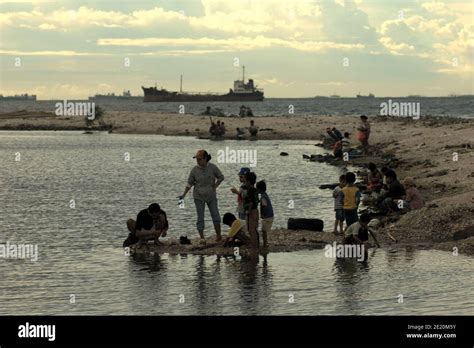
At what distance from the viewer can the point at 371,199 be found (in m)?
28.2

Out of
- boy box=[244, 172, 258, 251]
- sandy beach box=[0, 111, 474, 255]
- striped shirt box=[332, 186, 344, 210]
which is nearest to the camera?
boy box=[244, 172, 258, 251]

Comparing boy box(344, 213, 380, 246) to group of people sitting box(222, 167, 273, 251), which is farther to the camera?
boy box(344, 213, 380, 246)

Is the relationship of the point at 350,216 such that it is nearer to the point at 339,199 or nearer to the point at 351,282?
the point at 339,199

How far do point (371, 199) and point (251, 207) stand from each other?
9.43m

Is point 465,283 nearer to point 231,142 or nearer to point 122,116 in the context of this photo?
point 231,142

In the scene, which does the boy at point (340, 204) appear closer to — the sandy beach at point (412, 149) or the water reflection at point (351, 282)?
the sandy beach at point (412, 149)

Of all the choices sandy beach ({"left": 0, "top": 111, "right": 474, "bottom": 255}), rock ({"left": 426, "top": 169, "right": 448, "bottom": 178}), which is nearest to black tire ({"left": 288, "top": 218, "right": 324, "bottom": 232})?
sandy beach ({"left": 0, "top": 111, "right": 474, "bottom": 255})

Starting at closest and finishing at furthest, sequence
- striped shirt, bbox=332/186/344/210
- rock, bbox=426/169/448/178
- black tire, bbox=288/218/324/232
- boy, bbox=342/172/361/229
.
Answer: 1. boy, bbox=342/172/361/229
2. striped shirt, bbox=332/186/344/210
3. black tire, bbox=288/218/324/232
4. rock, bbox=426/169/448/178

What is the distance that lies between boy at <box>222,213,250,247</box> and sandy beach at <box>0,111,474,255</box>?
1913mm

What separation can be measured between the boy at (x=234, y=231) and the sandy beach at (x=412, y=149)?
6.28 ft

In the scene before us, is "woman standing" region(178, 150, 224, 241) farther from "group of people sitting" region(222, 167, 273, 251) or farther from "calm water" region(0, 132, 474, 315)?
"calm water" region(0, 132, 474, 315)

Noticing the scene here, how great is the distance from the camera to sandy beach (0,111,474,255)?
70.0 ft
